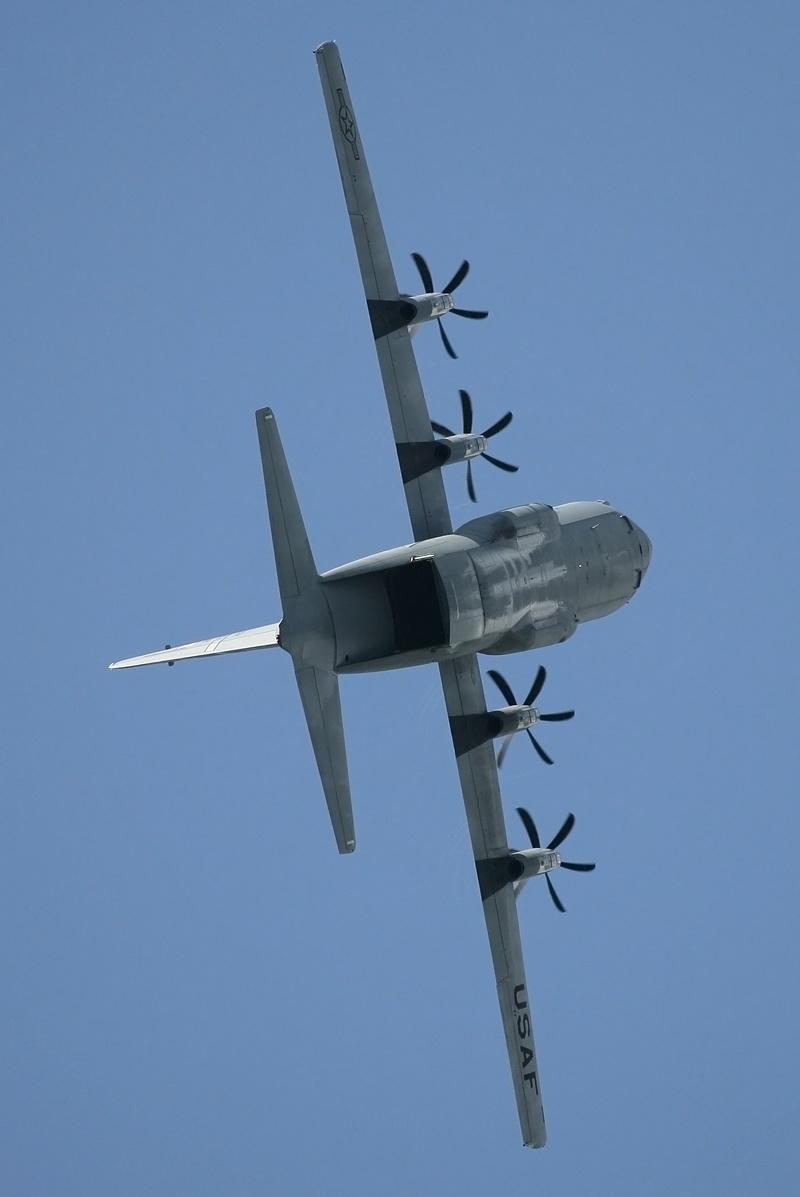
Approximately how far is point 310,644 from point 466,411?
8.88 metres

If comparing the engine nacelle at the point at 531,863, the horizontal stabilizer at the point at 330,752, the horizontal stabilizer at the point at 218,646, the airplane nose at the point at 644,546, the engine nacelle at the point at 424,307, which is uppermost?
the engine nacelle at the point at 424,307

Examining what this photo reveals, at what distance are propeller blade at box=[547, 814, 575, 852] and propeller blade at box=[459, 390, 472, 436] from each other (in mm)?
10681

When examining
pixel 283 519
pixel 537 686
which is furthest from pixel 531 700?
pixel 283 519

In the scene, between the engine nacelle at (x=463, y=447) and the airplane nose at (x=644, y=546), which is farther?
the airplane nose at (x=644, y=546)

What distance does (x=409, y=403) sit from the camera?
63.6 metres

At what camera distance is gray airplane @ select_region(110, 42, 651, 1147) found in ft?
189

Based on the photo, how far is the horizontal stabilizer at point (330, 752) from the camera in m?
57.3

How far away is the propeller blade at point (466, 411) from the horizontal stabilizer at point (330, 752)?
28.9ft

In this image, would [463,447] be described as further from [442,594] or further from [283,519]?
[283,519]

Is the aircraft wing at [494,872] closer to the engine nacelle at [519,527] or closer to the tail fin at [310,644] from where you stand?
the engine nacelle at [519,527]

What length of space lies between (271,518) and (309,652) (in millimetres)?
3369

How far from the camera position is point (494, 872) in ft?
212

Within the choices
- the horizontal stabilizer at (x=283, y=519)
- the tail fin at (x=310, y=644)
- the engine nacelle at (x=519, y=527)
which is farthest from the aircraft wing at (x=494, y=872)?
the horizontal stabilizer at (x=283, y=519)

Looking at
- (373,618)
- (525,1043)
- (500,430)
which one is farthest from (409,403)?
(525,1043)
